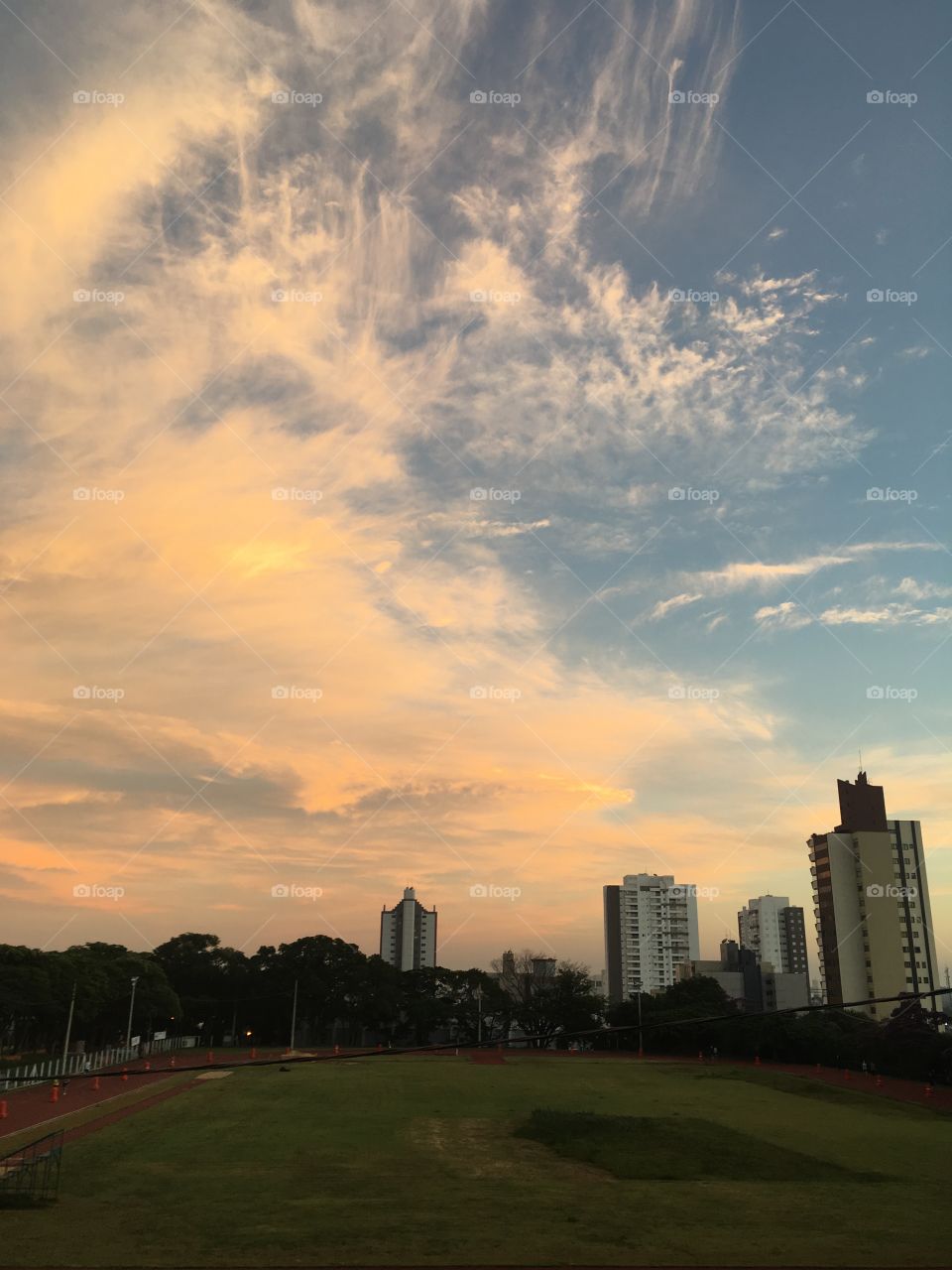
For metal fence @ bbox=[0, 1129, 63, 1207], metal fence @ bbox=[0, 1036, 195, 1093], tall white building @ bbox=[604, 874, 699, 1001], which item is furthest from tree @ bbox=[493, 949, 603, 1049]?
tall white building @ bbox=[604, 874, 699, 1001]

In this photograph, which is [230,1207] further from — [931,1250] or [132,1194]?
[931,1250]

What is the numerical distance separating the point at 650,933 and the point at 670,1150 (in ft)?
564

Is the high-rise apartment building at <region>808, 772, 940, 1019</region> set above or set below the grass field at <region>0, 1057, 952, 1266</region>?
above

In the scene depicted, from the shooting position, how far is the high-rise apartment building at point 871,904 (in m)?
119

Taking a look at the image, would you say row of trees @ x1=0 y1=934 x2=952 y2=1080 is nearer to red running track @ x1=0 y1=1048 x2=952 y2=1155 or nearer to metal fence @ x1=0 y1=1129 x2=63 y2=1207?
red running track @ x1=0 y1=1048 x2=952 y2=1155

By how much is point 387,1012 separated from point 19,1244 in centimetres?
8003

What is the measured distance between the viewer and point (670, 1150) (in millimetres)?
28969

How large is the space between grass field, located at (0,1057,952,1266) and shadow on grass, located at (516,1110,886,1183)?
0.11 meters

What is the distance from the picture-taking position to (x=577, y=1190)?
23.7m

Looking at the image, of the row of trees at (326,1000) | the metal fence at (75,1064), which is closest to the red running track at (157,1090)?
the metal fence at (75,1064)

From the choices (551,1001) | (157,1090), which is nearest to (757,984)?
(551,1001)

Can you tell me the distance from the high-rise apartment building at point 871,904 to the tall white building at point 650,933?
6273 centimetres

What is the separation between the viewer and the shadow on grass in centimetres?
2630

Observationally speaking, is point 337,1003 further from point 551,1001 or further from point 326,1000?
point 551,1001
